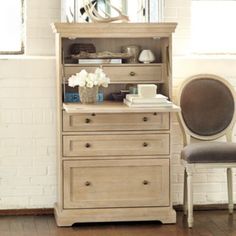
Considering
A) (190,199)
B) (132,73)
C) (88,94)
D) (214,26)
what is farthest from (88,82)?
(214,26)

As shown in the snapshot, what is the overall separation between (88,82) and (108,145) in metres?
0.46

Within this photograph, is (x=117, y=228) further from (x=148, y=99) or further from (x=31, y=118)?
(x=31, y=118)

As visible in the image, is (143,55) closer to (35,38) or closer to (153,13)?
(153,13)

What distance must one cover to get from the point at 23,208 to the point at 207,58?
1.77 m

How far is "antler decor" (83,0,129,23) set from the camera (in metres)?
4.90

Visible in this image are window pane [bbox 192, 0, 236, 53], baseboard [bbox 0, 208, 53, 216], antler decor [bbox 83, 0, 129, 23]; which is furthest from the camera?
window pane [bbox 192, 0, 236, 53]

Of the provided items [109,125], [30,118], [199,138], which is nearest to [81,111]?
[109,125]

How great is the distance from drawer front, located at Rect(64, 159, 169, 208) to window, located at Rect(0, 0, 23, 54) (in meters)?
1.06

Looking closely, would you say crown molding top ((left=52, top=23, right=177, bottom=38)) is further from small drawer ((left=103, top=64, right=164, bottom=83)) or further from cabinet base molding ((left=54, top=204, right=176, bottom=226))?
cabinet base molding ((left=54, top=204, right=176, bottom=226))

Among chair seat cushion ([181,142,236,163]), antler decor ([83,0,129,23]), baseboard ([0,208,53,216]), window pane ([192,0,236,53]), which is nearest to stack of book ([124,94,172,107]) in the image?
chair seat cushion ([181,142,236,163])

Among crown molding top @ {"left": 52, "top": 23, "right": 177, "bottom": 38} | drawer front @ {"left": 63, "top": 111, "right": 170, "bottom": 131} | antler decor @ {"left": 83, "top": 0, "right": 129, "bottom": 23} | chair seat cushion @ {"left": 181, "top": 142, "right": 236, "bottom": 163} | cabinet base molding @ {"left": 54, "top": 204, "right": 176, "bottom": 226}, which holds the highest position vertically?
antler decor @ {"left": 83, "top": 0, "right": 129, "bottom": 23}

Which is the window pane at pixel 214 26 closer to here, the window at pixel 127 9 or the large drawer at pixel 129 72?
the window at pixel 127 9

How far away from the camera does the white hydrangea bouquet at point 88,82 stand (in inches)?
185

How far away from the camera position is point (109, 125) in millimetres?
4785
